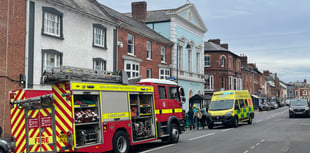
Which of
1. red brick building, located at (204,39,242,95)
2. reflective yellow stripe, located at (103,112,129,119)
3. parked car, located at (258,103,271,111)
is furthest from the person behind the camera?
parked car, located at (258,103,271,111)

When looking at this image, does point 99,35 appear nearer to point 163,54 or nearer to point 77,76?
point 163,54

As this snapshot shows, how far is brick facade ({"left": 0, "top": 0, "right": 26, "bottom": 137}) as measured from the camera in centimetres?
1712

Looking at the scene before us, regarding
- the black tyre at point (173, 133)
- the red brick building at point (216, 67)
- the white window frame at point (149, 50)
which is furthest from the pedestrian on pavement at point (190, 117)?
the red brick building at point (216, 67)

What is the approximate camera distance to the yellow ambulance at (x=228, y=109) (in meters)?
22.7

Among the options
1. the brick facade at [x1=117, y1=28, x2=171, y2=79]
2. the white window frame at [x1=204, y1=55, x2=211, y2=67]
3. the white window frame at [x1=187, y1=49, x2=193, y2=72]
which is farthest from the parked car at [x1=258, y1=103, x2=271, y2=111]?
the brick facade at [x1=117, y1=28, x2=171, y2=79]

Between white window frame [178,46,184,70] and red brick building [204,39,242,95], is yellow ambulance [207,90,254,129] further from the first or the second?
red brick building [204,39,242,95]

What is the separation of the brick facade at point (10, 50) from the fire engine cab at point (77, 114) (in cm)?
712

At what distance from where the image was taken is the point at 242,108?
2477cm

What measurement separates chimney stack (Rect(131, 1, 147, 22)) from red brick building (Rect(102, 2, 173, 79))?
3.04 feet

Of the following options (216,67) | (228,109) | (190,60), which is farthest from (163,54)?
(216,67)

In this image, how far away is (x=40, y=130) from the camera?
1016 centimetres

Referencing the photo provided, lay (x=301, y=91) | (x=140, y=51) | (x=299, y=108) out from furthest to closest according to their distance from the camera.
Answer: (x=301, y=91), (x=299, y=108), (x=140, y=51)

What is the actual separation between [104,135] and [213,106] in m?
14.8

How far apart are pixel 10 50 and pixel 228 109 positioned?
561 inches
